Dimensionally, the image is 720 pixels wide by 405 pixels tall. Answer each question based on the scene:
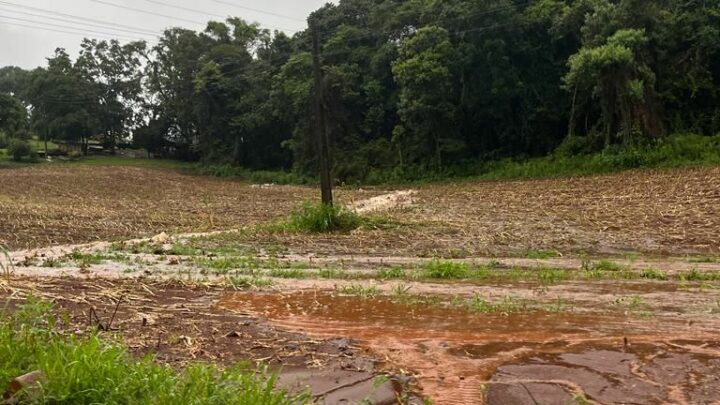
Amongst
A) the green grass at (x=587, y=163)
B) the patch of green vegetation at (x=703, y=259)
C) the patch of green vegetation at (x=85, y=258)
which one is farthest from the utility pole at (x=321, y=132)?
the green grass at (x=587, y=163)

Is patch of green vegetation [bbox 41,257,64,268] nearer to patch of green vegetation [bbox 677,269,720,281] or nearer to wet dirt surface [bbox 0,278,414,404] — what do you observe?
wet dirt surface [bbox 0,278,414,404]

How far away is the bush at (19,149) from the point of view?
5853 cm

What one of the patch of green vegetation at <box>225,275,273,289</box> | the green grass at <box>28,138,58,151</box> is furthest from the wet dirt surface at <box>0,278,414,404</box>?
the green grass at <box>28,138,58,151</box>

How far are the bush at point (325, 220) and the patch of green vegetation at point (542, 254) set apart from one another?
18.4ft

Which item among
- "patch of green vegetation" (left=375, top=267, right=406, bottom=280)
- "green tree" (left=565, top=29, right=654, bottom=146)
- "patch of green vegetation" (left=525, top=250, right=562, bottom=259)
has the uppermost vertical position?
"green tree" (left=565, top=29, right=654, bottom=146)

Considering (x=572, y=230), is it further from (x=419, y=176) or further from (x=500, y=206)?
(x=419, y=176)

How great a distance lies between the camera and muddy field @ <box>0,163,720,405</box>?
15.5 ft

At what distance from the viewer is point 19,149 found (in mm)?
58594

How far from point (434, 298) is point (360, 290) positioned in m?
1.17

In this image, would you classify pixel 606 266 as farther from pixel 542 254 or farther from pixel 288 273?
pixel 288 273

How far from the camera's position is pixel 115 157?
7012 centimetres

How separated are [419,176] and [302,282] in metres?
34.0

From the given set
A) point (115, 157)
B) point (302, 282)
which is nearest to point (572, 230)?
point (302, 282)

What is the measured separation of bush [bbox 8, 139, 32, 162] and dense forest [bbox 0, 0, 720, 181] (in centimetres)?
186
